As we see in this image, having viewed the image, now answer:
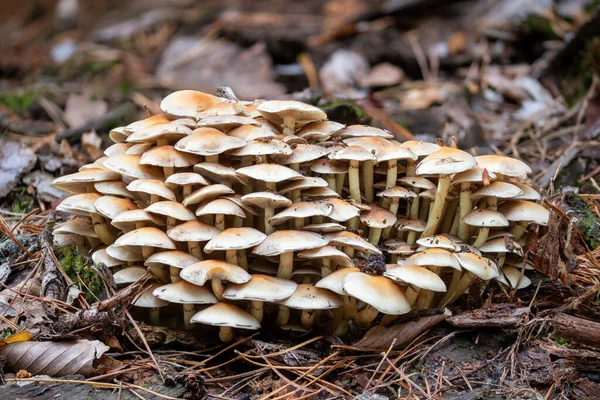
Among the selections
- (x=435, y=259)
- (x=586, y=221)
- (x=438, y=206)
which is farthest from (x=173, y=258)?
(x=586, y=221)

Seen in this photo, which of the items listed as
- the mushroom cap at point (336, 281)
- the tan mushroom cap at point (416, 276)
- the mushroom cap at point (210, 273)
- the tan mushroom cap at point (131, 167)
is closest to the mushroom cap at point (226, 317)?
the mushroom cap at point (210, 273)

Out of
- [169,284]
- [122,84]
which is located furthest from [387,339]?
[122,84]

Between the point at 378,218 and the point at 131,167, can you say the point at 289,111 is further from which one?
the point at 131,167

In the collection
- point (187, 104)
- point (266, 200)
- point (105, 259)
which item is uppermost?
point (187, 104)

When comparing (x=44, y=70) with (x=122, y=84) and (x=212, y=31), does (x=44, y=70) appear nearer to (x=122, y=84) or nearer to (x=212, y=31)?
(x=122, y=84)

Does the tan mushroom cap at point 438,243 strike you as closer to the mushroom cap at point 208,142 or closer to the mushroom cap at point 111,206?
the mushroom cap at point 208,142

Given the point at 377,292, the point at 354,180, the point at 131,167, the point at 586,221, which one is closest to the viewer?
the point at 377,292

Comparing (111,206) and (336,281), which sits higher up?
(111,206)
